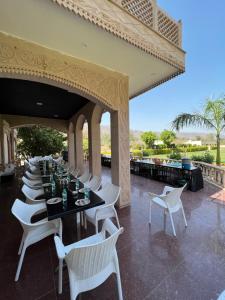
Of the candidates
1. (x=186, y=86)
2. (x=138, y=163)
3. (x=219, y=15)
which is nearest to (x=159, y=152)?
(x=186, y=86)

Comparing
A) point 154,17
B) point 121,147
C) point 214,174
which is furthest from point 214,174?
point 154,17

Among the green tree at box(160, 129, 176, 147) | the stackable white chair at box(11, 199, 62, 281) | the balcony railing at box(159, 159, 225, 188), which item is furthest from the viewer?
the green tree at box(160, 129, 176, 147)

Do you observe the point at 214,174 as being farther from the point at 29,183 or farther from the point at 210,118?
the point at 29,183

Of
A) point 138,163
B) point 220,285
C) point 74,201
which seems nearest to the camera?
point 220,285

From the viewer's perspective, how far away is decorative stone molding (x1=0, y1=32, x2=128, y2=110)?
2.55m

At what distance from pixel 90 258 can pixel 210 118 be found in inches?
272

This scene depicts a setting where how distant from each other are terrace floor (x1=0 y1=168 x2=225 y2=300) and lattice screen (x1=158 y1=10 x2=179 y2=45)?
414 cm

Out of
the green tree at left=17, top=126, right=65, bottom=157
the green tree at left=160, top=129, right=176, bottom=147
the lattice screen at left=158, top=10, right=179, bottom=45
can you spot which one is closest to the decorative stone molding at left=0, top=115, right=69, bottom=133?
the green tree at left=17, top=126, right=65, bottom=157

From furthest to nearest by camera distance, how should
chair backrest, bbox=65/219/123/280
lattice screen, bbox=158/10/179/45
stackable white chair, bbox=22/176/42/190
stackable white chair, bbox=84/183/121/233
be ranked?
stackable white chair, bbox=22/176/42/190, lattice screen, bbox=158/10/179/45, stackable white chair, bbox=84/183/121/233, chair backrest, bbox=65/219/123/280

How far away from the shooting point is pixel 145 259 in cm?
218

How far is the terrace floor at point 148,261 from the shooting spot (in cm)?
170

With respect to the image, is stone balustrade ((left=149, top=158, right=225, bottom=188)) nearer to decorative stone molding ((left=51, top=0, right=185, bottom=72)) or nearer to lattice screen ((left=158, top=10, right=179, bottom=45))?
decorative stone molding ((left=51, top=0, right=185, bottom=72))

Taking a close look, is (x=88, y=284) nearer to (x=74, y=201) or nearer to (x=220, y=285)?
(x=74, y=201)

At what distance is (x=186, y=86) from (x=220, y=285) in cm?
2209
